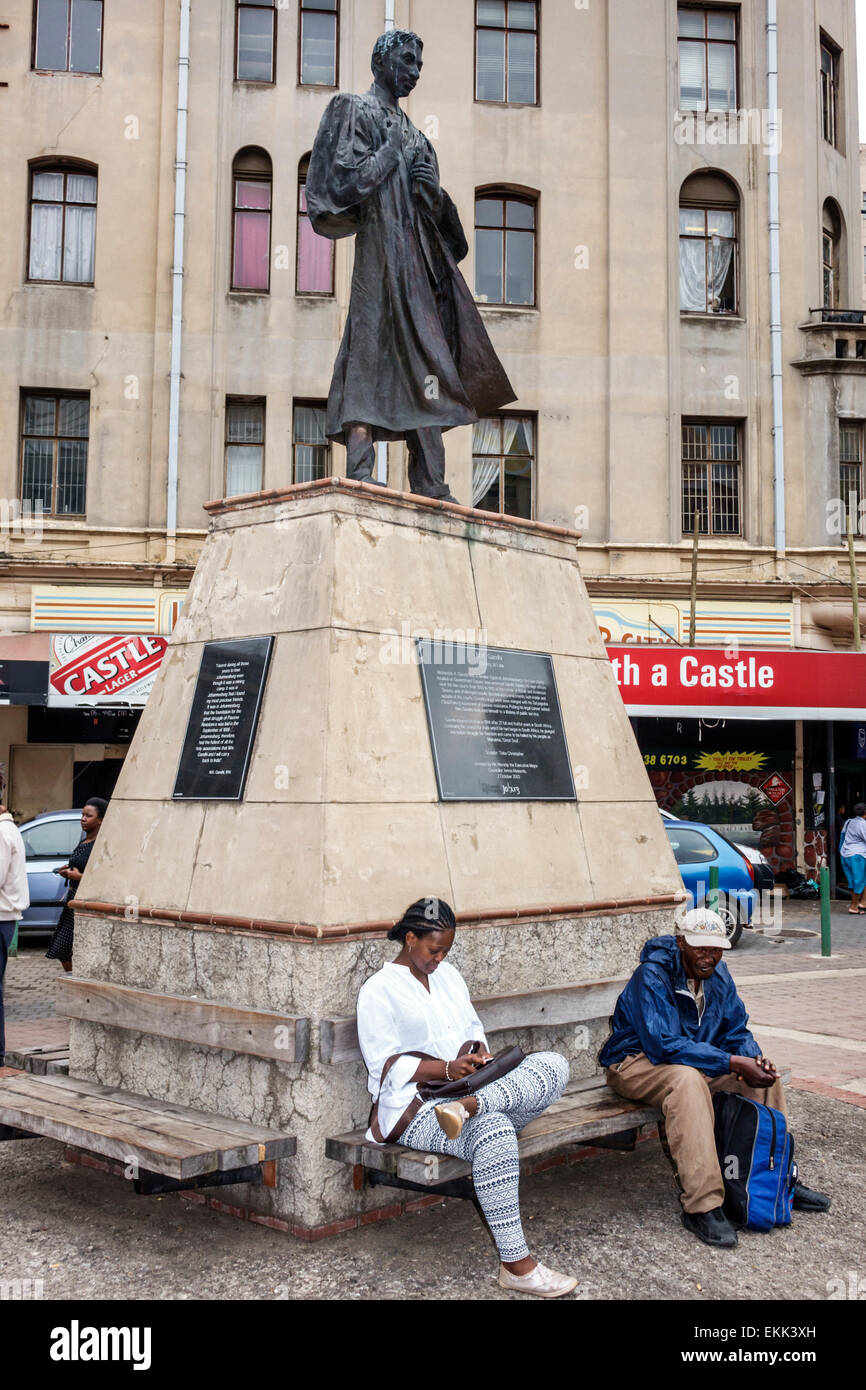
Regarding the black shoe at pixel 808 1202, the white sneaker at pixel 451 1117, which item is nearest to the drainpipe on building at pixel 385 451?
the black shoe at pixel 808 1202

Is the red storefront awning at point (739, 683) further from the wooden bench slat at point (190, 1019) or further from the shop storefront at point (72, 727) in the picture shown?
the wooden bench slat at point (190, 1019)

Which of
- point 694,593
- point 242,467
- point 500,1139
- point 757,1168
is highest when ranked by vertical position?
point 242,467

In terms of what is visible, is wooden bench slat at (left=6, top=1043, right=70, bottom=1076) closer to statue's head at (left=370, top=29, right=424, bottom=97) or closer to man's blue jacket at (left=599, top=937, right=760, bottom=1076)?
man's blue jacket at (left=599, top=937, right=760, bottom=1076)

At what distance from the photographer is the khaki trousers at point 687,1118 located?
16.6ft

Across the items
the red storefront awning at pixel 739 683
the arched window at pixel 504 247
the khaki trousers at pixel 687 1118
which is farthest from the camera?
the arched window at pixel 504 247

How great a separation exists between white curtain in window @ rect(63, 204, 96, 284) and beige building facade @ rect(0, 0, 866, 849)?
4 centimetres

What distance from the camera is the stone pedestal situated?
5188 millimetres

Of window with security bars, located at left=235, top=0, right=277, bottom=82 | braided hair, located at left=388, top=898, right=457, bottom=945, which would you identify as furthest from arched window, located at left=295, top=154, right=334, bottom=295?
braided hair, located at left=388, top=898, right=457, bottom=945

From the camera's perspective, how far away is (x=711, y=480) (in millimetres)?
21953

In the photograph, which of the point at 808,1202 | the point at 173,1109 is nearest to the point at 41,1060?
the point at 173,1109

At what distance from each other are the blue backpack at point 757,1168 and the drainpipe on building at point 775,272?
17625 mm

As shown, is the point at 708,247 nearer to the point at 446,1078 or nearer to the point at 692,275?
the point at 692,275

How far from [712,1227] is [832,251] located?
71.0 ft
